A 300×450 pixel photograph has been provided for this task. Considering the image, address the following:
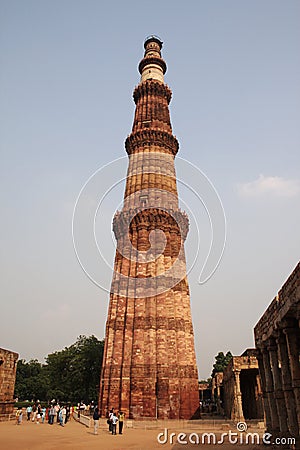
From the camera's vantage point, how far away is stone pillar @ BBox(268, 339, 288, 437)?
12.7 metres

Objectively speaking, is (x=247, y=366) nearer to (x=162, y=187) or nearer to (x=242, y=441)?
(x=242, y=441)

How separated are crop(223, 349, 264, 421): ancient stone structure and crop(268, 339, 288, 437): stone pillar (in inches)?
179

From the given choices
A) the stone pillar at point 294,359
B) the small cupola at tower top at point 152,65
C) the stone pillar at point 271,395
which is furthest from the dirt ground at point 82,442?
the small cupola at tower top at point 152,65

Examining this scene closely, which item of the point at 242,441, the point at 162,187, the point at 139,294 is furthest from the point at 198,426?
the point at 162,187

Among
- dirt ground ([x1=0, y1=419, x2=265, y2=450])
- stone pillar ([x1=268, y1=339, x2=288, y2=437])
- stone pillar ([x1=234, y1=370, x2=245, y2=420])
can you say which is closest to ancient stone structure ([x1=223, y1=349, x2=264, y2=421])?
stone pillar ([x1=234, y1=370, x2=245, y2=420])

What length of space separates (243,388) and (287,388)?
2373 centimetres

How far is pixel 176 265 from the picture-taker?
1164 inches

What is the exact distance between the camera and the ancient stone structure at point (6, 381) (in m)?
24.2

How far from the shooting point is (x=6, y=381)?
24.6m

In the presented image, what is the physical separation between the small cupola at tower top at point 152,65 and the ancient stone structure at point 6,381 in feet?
95.8

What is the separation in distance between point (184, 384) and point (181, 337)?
304cm
